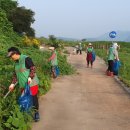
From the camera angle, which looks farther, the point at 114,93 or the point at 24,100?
the point at 114,93

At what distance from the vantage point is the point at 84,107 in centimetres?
1223

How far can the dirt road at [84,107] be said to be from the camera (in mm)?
10227

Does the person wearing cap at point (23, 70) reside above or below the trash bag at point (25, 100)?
above

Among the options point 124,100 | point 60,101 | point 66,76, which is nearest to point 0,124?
point 60,101

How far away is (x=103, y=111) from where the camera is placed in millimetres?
11695

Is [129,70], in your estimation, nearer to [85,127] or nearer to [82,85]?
[82,85]

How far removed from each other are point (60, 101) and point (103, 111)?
6.02ft

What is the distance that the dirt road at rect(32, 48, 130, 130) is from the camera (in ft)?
33.6

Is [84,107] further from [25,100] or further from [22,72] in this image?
[22,72]

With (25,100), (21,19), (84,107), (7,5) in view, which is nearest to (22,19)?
(21,19)

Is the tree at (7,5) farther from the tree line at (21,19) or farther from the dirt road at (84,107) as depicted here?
the dirt road at (84,107)

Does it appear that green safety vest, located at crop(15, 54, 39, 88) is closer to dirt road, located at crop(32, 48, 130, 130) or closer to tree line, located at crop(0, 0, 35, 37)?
dirt road, located at crop(32, 48, 130, 130)

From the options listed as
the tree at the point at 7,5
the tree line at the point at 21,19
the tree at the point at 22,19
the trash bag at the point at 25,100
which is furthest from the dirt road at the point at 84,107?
the tree at the point at 22,19

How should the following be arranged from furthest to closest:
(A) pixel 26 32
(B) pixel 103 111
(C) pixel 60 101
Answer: (A) pixel 26 32 < (C) pixel 60 101 < (B) pixel 103 111
